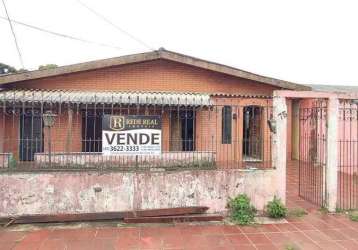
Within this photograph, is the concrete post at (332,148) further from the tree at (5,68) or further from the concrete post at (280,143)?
the tree at (5,68)

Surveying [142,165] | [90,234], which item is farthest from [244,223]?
[90,234]

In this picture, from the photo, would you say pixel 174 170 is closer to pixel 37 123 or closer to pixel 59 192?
pixel 59 192

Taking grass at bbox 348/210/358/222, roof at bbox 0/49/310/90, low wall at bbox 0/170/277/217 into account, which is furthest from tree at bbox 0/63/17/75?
grass at bbox 348/210/358/222

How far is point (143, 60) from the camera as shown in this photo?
11781mm

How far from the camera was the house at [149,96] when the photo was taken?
1082 centimetres

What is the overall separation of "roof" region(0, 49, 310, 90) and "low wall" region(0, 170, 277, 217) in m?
5.81

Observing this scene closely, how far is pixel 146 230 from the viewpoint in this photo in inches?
237

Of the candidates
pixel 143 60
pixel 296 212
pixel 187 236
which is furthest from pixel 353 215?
pixel 143 60

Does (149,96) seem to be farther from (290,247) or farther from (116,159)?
(290,247)

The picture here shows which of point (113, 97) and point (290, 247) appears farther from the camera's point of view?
point (113, 97)

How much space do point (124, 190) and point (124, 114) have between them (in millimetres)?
1934

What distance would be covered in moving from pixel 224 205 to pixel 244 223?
0.55 meters

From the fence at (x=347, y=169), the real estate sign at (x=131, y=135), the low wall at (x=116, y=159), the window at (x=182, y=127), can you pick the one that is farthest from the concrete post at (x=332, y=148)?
the window at (x=182, y=127)

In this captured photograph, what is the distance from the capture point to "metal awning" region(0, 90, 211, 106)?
33.9ft
